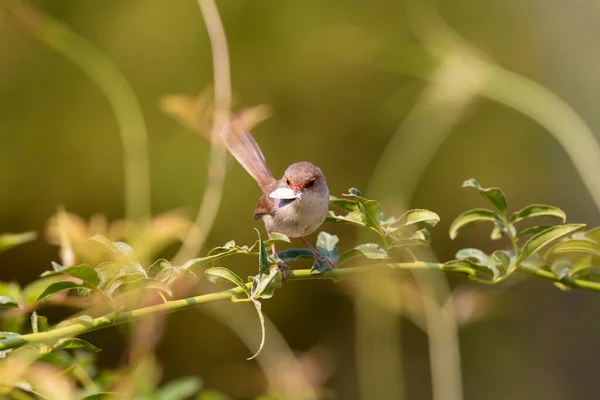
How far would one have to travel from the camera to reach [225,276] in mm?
1282

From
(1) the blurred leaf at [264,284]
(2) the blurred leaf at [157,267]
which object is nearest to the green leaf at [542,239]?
(1) the blurred leaf at [264,284]

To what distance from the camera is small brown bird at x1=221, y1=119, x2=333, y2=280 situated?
2.21 m

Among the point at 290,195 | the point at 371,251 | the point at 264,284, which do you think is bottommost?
the point at 264,284

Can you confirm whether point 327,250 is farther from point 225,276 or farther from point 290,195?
point 290,195

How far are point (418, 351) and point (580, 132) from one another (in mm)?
3486

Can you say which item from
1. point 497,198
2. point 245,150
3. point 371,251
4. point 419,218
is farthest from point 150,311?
point 245,150

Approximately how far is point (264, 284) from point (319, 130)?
3519 millimetres

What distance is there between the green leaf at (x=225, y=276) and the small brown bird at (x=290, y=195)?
0.74m

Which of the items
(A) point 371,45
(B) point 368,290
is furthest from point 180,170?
(B) point 368,290

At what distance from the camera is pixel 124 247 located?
1264mm

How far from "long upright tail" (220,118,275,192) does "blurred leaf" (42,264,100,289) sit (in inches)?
43.4

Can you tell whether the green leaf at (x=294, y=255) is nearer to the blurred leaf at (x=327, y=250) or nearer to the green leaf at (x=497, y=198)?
the blurred leaf at (x=327, y=250)

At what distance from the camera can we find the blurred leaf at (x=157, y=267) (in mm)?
1233

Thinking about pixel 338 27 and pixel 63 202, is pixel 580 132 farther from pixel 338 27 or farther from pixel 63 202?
pixel 63 202
